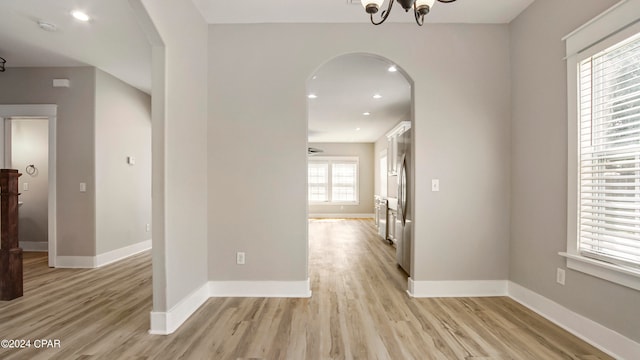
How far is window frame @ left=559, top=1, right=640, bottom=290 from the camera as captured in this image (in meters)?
1.96

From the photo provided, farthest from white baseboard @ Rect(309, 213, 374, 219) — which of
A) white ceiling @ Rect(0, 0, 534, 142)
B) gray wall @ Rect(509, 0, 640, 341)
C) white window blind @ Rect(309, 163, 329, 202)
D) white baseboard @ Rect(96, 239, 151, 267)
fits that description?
gray wall @ Rect(509, 0, 640, 341)

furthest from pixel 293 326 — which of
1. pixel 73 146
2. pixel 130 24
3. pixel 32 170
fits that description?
pixel 32 170

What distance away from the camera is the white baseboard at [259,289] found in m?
3.11

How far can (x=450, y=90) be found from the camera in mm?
3152

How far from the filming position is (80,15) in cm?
303

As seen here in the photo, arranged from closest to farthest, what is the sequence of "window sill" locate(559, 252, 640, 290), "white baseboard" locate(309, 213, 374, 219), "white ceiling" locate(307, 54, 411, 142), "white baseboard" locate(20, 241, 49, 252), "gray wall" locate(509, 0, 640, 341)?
"window sill" locate(559, 252, 640, 290) → "gray wall" locate(509, 0, 640, 341) → "white ceiling" locate(307, 54, 411, 142) → "white baseboard" locate(20, 241, 49, 252) → "white baseboard" locate(309, 213, 374, 219)

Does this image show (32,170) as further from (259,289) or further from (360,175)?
(360,175)

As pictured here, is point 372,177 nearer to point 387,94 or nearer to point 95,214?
point 387,94

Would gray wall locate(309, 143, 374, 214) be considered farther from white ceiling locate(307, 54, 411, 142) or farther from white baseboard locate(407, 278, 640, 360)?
white baseboard locate(407, 278, 640, 360)

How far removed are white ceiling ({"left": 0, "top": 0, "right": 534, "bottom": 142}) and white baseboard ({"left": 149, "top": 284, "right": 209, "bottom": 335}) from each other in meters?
2.67

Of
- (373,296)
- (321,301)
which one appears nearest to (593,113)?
(373,296)

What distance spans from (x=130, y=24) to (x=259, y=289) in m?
3.02

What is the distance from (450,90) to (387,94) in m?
2.27

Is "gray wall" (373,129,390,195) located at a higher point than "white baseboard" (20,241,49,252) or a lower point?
higher
